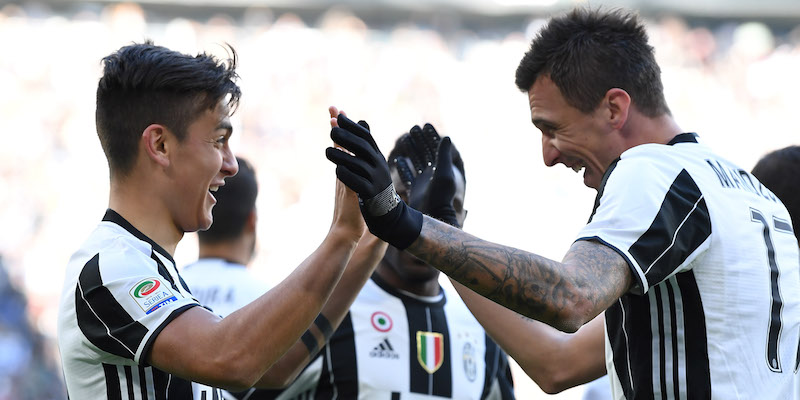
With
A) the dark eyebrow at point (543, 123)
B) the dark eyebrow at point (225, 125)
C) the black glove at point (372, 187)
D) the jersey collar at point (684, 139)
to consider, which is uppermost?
the dark eyebrow at point (225, 125)

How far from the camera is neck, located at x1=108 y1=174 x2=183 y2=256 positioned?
7.91ft

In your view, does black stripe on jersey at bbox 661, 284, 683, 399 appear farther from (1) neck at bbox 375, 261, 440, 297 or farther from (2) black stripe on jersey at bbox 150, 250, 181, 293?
(1) neck at bbox 375, 261, 440, 297

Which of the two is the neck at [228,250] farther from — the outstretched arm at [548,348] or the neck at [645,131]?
the neck at [645,131]

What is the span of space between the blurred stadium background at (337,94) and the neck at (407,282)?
6.97 metres

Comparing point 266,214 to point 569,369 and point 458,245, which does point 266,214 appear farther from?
point 458,245

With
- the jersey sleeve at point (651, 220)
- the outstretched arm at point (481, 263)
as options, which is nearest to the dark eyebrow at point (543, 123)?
the jersey sleeve at point (651, 220)

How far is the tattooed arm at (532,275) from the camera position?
2039 millimetres

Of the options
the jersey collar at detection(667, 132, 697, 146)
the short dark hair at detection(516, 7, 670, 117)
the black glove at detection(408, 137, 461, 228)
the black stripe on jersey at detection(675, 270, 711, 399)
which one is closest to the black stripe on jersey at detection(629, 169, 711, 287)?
the black stripe on jersey at detection(675, 270, 711, 399)

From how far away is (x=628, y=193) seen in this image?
219 cm

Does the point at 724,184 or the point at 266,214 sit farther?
the point at 266,214

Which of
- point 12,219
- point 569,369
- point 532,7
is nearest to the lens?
point 569,369

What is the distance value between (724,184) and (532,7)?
11706 millimetres

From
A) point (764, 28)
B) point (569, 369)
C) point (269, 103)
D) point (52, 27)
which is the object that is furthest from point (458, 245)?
point (764, 28)

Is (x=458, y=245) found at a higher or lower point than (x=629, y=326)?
higher
